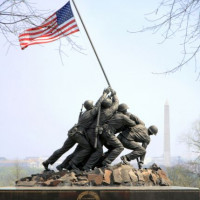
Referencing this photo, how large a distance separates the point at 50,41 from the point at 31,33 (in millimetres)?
545

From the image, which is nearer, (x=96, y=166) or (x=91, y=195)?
(x=91, y=195)

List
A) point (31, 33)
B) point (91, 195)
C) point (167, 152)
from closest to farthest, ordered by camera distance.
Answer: point (91, 195), point (31, 33), point (167, 152)

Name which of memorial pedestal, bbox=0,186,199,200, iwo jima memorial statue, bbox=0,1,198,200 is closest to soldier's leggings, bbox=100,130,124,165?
iwo jima memorial statue, bbox=0,1,198,200

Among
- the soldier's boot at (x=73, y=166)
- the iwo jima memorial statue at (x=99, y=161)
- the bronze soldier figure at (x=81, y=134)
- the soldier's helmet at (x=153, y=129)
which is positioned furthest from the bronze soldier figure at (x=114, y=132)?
the soldier's boot at (x=73, y=166)

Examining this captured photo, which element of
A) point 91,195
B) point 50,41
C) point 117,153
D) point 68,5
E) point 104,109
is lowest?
point 91,195

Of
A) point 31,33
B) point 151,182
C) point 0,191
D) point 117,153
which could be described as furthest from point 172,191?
point 31,33

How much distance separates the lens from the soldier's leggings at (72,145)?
43.5ft

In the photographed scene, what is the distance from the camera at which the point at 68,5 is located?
1401cm

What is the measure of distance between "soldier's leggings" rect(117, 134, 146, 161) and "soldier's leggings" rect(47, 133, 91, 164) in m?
1.04

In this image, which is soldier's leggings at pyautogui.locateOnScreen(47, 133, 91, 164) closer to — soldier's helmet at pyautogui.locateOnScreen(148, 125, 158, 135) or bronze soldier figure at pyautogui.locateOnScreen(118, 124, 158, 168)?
bronze soldier figure at pyautogui.locateOnScreen(118, 124, 158, 168)

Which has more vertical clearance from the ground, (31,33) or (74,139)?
(31,33)

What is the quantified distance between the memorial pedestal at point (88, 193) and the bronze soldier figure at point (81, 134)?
61.2 inches

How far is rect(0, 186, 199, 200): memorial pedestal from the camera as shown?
1170 centimetres

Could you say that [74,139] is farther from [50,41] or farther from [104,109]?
[50,41]
